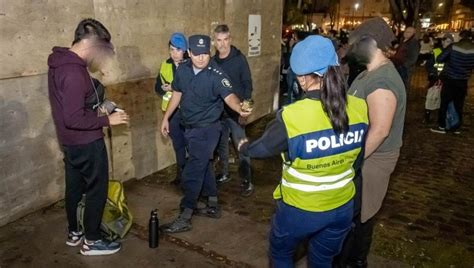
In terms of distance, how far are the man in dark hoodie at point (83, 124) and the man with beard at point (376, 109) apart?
195 cm

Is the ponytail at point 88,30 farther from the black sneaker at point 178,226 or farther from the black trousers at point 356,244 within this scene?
the black trousers at point 356,244

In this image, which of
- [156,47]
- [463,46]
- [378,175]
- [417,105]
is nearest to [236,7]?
[156,47]

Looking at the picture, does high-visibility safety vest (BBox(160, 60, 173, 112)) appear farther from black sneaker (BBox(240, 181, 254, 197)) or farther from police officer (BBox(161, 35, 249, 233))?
black sneaker (BBox(240, 181, 254, 197))

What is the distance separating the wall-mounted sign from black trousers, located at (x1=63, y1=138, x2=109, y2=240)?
4.93m

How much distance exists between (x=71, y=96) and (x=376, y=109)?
222 centimetres

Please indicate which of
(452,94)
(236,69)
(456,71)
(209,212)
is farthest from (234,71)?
(452,94)

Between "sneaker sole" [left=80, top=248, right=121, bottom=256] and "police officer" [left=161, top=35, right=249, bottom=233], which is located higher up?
"police officer" [left=161, top=35, right=249, bottom=233]

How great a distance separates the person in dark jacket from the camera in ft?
24.8

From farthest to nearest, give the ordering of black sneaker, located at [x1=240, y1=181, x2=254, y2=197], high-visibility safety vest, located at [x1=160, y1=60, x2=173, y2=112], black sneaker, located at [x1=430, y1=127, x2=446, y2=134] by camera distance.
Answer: black sneaker, located at [x1=430, y1=127, x2=446, y2=134] → black sneaker, located at [x1=240, y1=181, x2=254, y2=197] → high-visibility safety vest, located at [x1=160, y1=60, x2=173, y2=112]

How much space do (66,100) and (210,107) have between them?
1.41 meters

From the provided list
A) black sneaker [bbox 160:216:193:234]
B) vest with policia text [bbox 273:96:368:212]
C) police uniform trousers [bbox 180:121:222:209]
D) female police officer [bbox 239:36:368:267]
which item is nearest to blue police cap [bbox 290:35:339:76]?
female police officer [bbox 239:36:368:267]

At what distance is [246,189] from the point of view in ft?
16.8

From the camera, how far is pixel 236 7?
7043 mm

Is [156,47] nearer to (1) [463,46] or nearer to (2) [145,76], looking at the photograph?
(2) [145,76]
